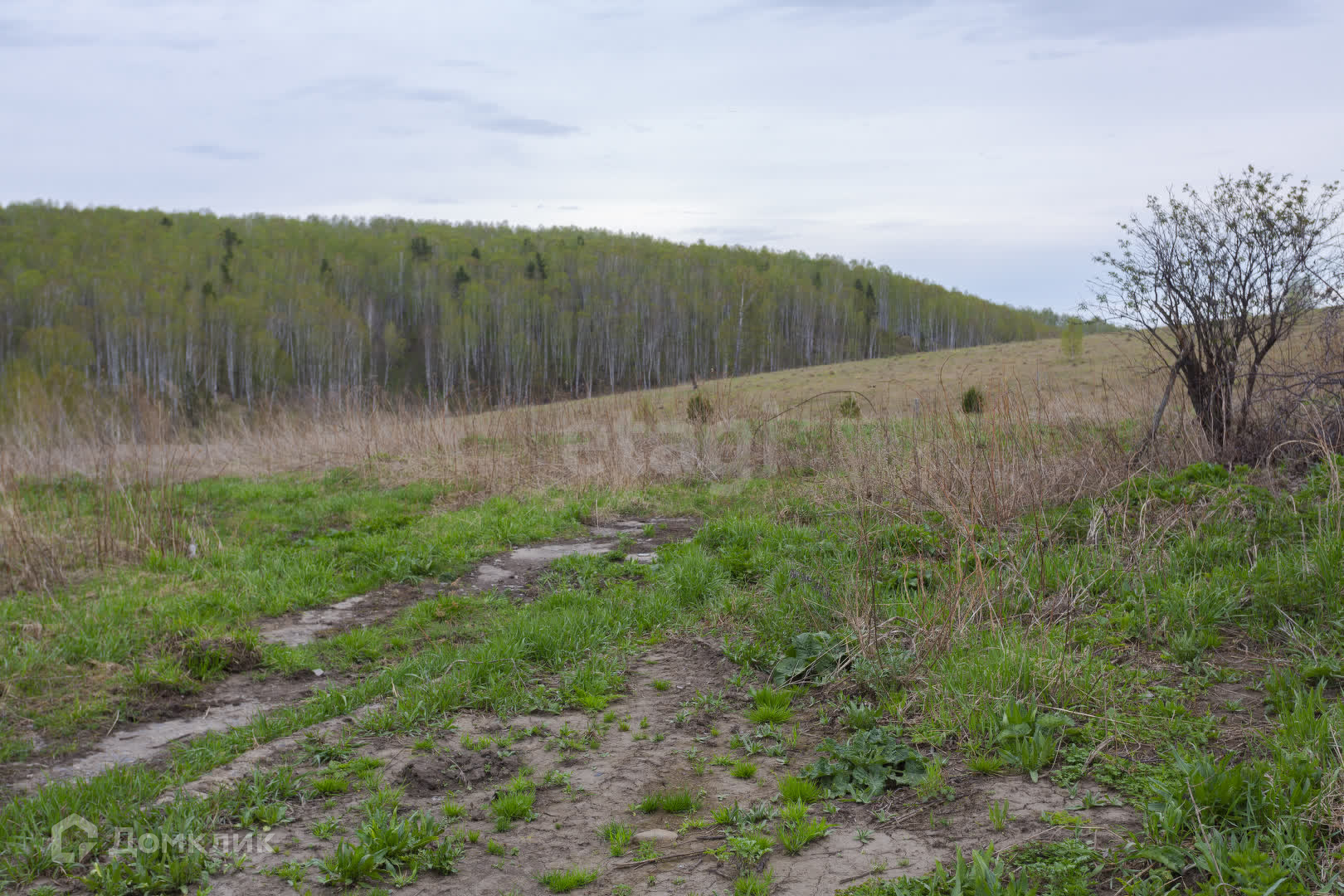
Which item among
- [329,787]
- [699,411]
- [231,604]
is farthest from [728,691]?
[699,411]

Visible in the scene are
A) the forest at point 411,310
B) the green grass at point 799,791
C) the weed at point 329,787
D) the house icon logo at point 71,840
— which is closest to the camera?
the house icon logo at point 71,840

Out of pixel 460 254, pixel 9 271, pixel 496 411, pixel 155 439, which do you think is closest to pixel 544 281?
pixel 460 254

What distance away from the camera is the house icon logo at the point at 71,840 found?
2.80 meters

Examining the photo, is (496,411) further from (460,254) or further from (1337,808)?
(460,254)

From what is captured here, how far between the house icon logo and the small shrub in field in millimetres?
9912

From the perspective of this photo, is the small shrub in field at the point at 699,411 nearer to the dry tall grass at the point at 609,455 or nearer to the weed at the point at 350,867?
the dry tall grass at the point at 609,455

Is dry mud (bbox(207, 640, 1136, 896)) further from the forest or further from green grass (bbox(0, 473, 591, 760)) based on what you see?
the forest

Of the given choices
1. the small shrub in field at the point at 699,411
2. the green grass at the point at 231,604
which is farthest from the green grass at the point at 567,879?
the small shrub in field at the point at 699,411

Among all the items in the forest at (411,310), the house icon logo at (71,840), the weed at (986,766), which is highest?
the forest at (411,310)

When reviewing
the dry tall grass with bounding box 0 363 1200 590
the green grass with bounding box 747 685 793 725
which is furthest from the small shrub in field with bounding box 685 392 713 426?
the green grass with bounding box 747 685 793 725

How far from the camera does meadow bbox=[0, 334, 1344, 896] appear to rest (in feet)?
8.70

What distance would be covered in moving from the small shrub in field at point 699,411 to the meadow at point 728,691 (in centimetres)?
465

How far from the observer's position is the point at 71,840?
2.93 metres

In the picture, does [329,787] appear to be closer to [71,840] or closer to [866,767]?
[71,840]
